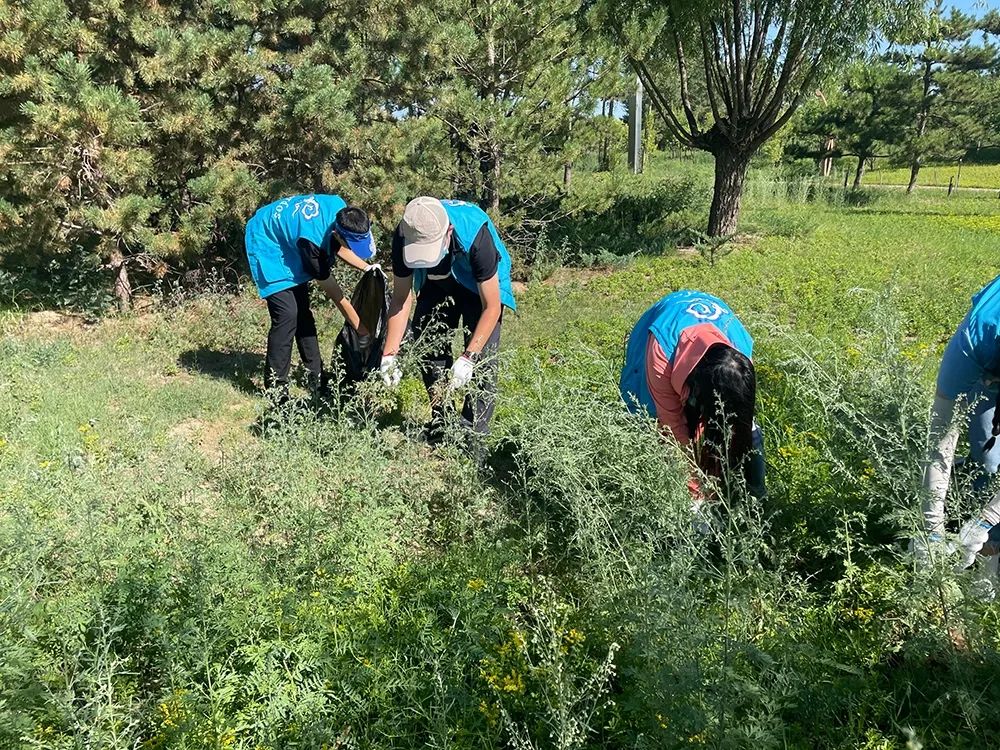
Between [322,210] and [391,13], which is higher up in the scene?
[391,13]

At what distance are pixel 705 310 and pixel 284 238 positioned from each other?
2.99m

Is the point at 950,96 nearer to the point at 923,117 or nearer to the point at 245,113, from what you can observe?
the point at 923,117

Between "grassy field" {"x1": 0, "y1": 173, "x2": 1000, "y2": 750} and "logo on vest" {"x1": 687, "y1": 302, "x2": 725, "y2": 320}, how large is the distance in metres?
0.50

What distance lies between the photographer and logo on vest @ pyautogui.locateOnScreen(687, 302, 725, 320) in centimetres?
271

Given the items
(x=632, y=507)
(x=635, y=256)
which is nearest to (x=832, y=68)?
(x=635, y=256)

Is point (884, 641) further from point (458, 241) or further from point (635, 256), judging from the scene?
point (635, 256)

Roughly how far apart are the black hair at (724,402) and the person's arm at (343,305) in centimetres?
257

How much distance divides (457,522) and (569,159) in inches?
256

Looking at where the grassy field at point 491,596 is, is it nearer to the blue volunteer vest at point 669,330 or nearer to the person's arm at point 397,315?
the blue volunteer vest at point 669,330

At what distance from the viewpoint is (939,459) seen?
2301 millimetres

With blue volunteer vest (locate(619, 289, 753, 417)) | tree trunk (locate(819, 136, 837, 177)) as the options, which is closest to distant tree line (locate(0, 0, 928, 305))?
blue volunteer vest (locate(619, 289, 753, 417))

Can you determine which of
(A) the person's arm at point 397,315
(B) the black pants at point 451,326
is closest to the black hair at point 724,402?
(B) the black pants at point 451,326

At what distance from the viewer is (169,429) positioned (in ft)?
15.0

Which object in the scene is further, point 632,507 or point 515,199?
point 515,199
